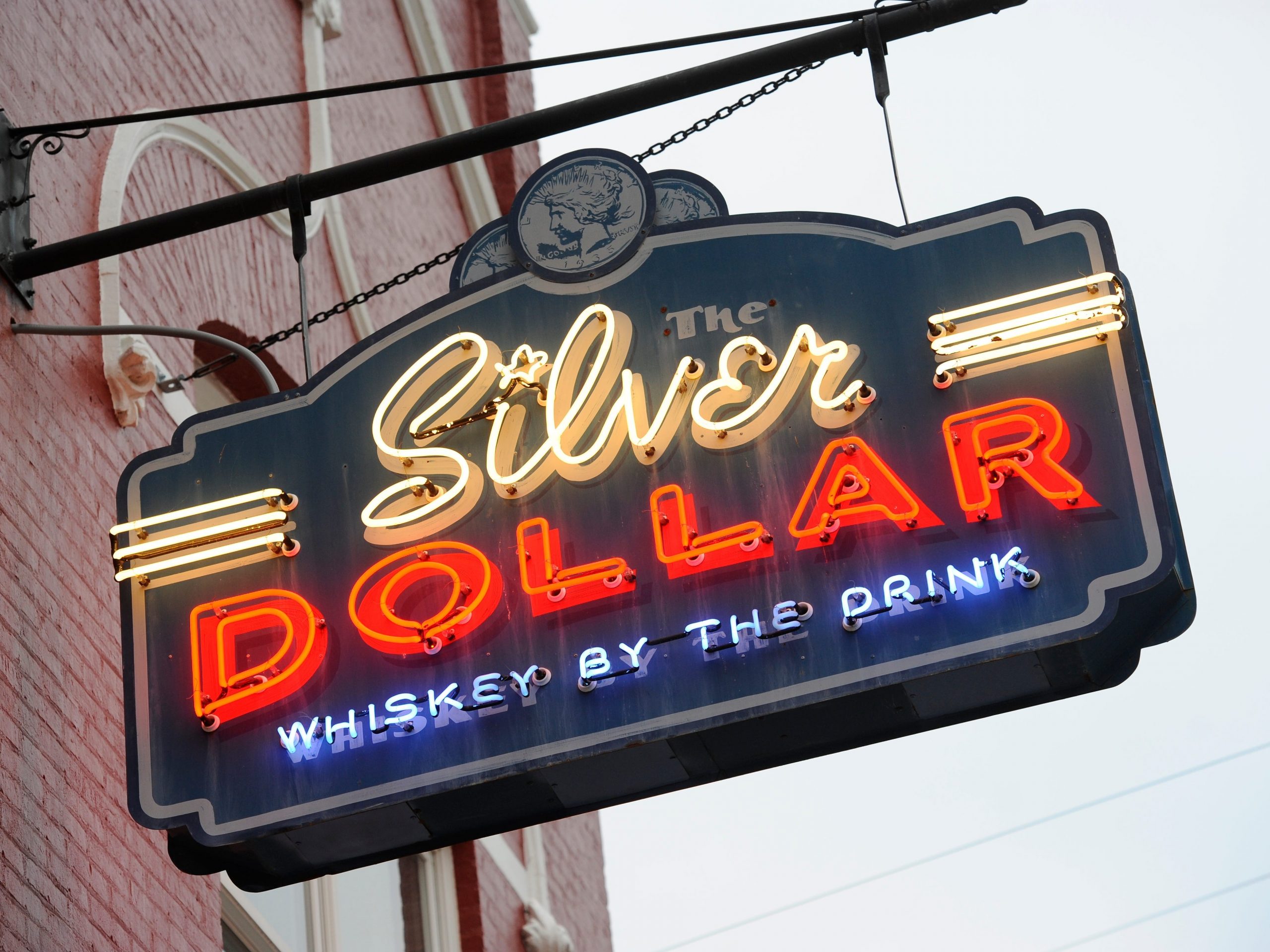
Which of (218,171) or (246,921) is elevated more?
(218,171)

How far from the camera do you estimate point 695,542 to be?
231 inches

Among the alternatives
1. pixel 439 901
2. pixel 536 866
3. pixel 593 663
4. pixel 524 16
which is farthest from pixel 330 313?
pixel 524 16

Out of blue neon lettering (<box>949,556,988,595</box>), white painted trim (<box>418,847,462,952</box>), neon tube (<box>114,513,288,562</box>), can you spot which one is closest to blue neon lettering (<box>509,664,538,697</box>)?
neon tube (<box>114,513,288,562</box>)

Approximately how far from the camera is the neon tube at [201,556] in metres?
6.21

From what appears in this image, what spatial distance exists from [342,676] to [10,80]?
276cm

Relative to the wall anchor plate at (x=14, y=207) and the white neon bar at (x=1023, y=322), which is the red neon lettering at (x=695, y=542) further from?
the wall anchor plate at (x=14, y=207)

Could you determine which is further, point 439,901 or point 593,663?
point 439,901

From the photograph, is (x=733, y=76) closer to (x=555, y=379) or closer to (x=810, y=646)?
(x=555, y=379)

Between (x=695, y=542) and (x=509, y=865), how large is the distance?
554 centimetres

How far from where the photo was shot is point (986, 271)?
19.8ft


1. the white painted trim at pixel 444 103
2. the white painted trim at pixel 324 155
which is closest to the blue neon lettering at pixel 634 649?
the white painted trim at pixel 324 155

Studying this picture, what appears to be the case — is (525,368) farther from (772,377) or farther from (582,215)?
(772,377)

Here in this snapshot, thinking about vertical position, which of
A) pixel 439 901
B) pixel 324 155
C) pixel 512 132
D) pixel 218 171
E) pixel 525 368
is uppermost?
pixel 324 155

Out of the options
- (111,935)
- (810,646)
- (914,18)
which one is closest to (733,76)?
(914,18)
